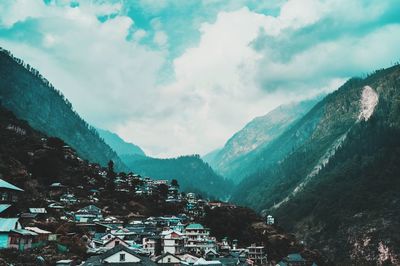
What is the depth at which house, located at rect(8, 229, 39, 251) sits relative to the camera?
192 feet

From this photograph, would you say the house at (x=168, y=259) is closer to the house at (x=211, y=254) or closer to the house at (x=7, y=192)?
the house at (x=211, y=254)

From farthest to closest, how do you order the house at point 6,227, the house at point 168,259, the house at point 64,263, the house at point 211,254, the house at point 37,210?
the house at point 37,210, the house at point 211,254, the house at point 168,259, the house at point 6,227, the house at point 64,263

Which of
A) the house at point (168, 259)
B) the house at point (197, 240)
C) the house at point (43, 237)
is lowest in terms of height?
the house at point (168, 259)

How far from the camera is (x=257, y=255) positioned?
362ft

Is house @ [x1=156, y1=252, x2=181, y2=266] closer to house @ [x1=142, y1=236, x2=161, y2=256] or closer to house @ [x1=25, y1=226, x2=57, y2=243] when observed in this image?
house @ [x1=142, y1=236, x2=161, y2=256]

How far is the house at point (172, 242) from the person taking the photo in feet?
283

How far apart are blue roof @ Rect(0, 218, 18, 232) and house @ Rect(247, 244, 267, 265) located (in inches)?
2352

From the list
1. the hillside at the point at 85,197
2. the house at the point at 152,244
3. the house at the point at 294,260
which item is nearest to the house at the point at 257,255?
the house at the point at 294,260

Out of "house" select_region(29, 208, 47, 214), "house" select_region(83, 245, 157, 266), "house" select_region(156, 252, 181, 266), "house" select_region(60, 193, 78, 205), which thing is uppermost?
"house" select_region(60, 193, 78, 205)

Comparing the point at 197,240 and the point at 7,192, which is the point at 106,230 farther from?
the point at 7,192

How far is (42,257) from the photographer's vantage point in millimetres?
56594

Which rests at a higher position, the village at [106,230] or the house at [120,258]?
the village at [106,230]

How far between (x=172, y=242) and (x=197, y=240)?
12814mm

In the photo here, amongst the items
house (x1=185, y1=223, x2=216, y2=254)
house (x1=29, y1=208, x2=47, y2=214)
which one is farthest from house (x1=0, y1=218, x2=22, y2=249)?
house (x1=185, y1=223, x2=216, y2=254)
